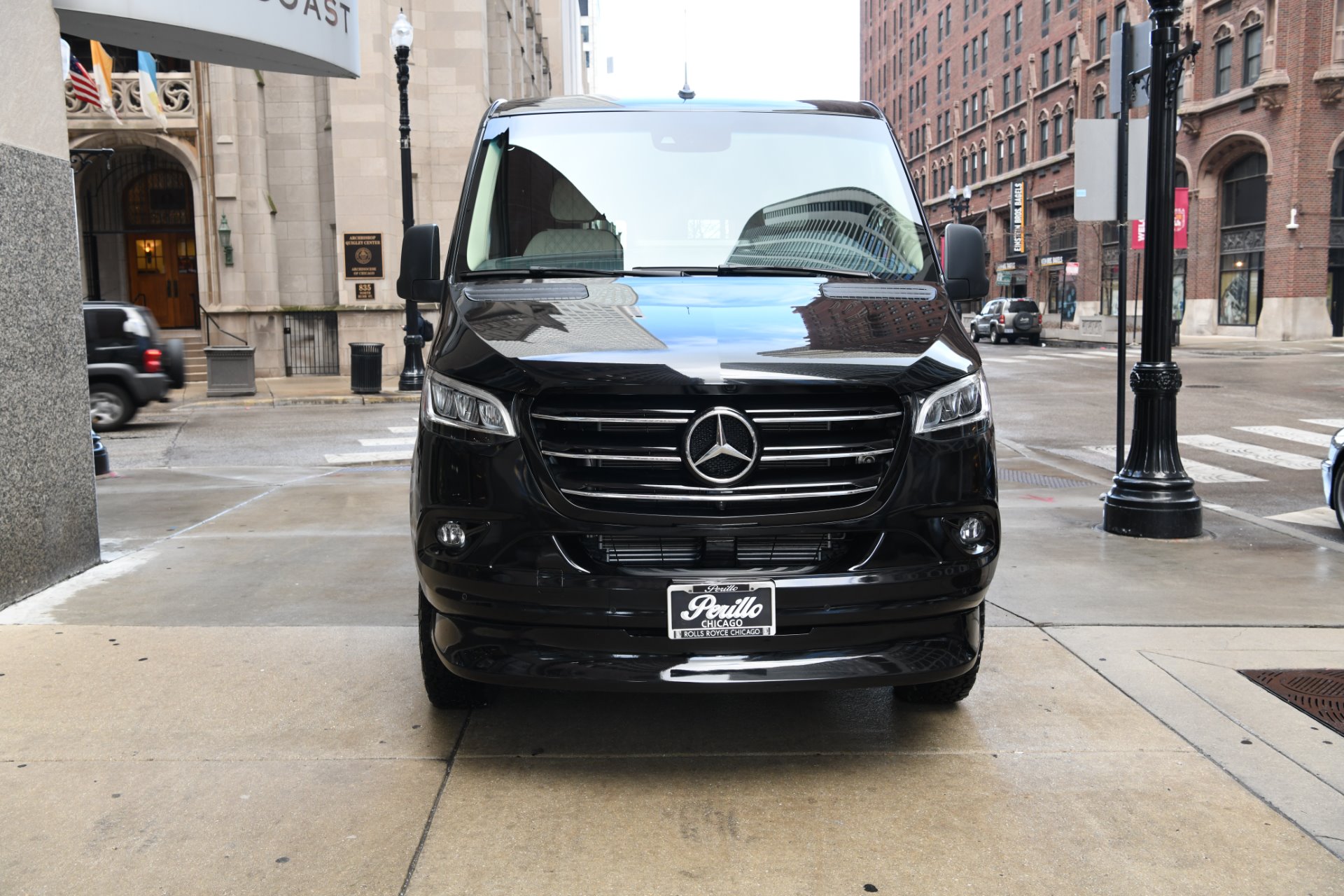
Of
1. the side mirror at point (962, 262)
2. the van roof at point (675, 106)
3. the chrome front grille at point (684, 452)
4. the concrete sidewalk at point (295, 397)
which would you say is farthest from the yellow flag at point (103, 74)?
the chrome front grille at point (684, 452)

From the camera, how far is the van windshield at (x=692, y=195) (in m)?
4.70

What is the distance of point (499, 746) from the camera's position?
3998mm

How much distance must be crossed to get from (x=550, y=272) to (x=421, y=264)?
670mm

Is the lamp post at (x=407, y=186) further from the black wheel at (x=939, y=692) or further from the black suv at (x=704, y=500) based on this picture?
the black suv at (x=704, y=500)

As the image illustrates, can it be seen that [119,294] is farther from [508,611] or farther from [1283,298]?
[1283,298]

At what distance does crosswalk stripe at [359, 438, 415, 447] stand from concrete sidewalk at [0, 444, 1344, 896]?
776cm

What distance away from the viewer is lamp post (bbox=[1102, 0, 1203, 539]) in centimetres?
758

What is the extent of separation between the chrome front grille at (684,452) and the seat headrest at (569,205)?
58.9 inches

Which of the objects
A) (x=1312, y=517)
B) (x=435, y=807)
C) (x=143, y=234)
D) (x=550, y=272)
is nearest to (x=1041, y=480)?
(x=1312, y=517)

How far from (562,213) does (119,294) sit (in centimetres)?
2997

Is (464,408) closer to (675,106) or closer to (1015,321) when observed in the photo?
(675,106)

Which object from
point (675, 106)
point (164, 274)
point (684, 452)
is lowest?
point (684, 452)

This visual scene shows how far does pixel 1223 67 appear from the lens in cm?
4331

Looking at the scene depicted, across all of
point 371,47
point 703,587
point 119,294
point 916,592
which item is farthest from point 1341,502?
point 119,294
